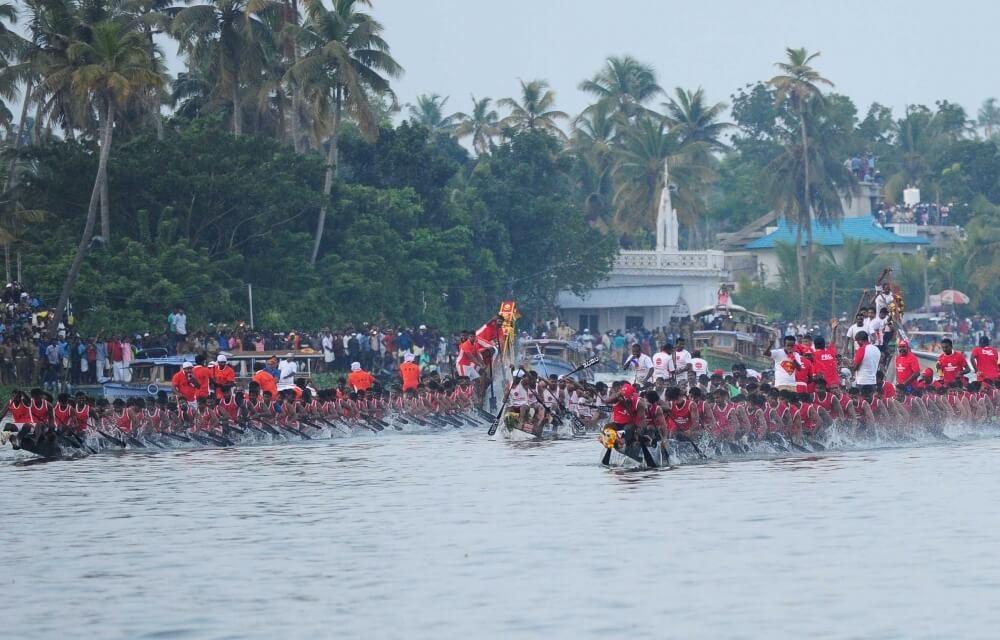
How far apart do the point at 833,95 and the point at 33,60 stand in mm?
68232

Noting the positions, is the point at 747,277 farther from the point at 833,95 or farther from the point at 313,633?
the point at 313,633

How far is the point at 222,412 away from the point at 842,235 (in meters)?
65.5

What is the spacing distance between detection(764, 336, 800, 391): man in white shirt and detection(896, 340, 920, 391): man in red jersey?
9.54ft

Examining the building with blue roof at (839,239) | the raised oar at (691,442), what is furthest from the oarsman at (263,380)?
the building with blue roof at (839,239)

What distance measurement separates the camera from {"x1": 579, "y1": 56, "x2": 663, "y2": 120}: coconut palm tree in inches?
3812

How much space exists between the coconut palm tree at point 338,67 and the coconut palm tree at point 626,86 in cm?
3636

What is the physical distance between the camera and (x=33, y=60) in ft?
171

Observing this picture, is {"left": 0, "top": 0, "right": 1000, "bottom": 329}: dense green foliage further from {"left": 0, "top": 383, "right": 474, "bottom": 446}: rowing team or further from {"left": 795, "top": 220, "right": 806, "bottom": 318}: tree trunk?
{"left": 0, "top": 383, "right": 474, "bottom": 446}: rowing team

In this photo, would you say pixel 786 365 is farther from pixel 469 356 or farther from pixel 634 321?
pixel 634 321

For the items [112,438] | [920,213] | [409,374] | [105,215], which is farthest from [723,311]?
[112,438]

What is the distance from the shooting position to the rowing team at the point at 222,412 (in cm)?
3159

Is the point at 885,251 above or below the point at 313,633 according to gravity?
above

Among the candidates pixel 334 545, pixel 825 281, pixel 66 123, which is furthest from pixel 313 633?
pixel 825 281

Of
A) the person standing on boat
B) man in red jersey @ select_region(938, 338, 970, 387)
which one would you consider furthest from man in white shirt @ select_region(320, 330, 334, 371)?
the person standing on boat
